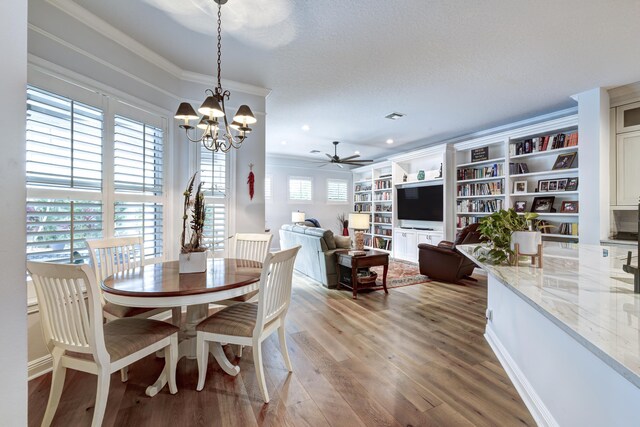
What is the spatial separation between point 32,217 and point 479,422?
10.5 ft

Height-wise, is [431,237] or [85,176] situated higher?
[85,176]

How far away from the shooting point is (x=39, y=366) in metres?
2.03

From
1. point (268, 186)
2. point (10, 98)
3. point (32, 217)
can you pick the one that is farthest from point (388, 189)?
point (10, 98)

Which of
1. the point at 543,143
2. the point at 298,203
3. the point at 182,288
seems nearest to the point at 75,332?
the point at 182,288

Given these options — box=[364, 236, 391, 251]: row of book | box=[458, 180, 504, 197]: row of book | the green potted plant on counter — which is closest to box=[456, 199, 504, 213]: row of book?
box=[458, 180, 504, 197]: row of book

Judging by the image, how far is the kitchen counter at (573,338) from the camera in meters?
0.89

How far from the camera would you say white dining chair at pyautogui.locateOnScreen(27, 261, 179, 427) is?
4.53 feet

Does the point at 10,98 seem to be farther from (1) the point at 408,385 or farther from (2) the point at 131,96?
(2) the point at 131,96

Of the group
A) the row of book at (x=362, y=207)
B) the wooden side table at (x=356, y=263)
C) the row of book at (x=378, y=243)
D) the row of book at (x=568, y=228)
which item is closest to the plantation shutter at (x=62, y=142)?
the wooden side table at (x=356, y=263)

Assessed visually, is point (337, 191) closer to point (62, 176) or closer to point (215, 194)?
point (215, 194)

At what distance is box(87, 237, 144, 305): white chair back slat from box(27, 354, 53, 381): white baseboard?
0.50 meters

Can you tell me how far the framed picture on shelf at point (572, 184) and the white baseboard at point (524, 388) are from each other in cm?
317

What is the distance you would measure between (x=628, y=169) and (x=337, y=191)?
20.4ft

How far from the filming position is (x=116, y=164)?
2588 millimetres
